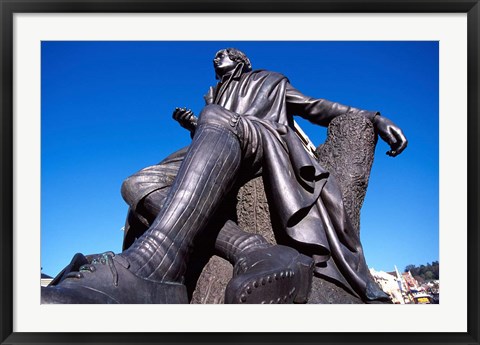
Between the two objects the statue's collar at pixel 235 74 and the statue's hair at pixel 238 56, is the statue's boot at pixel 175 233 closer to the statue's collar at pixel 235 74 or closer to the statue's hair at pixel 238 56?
the statue's collar at pixel 235 74

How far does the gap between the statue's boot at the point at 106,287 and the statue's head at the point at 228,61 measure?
2319 millimetres

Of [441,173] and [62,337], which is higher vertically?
[441,173]

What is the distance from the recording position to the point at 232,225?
372 centimetres

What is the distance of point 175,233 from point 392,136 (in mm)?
1942

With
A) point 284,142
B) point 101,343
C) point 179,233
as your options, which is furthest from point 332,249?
point 101,343

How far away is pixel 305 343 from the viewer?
2.51 m

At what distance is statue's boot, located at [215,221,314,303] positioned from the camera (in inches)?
115

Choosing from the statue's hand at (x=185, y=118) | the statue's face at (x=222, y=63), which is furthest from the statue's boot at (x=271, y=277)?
the statue's face at (x=222, y=63)

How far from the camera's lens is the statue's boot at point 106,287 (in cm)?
257

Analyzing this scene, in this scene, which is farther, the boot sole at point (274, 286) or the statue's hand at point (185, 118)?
the statue's hand at point (185, 118)

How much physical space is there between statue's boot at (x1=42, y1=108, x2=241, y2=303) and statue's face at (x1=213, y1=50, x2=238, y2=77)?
4.65ft

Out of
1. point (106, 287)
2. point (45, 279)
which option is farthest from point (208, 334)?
point (45, 279)
